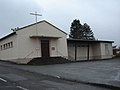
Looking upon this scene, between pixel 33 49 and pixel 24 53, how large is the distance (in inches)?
55.1

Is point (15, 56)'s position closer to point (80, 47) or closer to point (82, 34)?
point (80, 47)

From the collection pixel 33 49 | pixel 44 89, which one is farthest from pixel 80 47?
pixel 44 89

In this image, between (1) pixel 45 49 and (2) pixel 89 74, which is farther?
(1) pixel 45 49

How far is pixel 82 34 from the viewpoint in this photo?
284ft

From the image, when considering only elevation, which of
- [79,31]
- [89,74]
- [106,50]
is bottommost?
[89,74]

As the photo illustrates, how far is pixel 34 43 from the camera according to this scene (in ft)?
104

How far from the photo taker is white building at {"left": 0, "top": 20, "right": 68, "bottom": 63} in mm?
30809

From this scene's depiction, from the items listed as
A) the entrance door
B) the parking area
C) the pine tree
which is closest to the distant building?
the entrance door

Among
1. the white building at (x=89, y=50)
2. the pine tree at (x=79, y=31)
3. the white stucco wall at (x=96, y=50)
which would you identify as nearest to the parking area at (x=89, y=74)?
the white building at (x=89, y=50)

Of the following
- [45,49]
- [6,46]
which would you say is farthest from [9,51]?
[45,49]

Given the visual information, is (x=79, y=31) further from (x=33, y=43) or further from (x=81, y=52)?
(x=33, y=43)

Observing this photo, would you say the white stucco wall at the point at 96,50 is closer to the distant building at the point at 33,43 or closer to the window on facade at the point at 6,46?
the distant building at the point at 33,43

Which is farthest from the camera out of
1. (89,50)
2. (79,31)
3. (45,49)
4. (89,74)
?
(79,31)

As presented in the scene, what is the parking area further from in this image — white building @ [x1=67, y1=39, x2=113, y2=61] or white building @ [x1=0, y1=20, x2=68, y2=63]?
white building @ [x1=67, y1=39, x2=113, y2=61]
